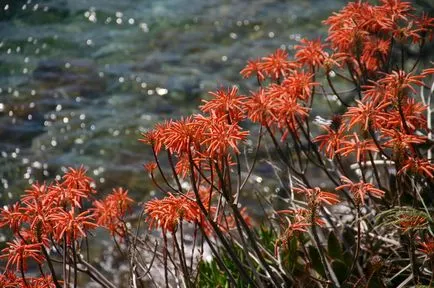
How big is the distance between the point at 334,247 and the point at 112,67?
5.99m

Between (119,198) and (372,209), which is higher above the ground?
(119,198)

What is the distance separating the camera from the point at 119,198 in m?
3.41

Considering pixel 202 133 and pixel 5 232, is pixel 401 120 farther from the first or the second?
pixel 5 232

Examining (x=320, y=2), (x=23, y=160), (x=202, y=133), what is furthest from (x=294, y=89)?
(x=320, y=2)

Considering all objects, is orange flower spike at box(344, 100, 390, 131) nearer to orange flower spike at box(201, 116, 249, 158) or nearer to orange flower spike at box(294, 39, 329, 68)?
orange flower spike at box(201, 116, 249, 158)

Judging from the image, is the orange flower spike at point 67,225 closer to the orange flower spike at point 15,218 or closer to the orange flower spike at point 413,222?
the orange flower spike at point 15,218

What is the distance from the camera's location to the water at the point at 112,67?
727 cm

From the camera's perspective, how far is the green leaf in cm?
364

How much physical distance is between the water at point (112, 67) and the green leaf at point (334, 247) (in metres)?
3.19

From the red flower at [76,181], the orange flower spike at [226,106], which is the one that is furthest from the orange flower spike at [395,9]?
the red flower at [76,181]

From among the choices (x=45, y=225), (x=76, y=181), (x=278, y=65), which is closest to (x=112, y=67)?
(x=278, y=65)

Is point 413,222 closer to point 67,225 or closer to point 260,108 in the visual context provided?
point 260,108

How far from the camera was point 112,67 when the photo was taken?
29.9 ft

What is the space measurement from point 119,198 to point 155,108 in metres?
4.76
